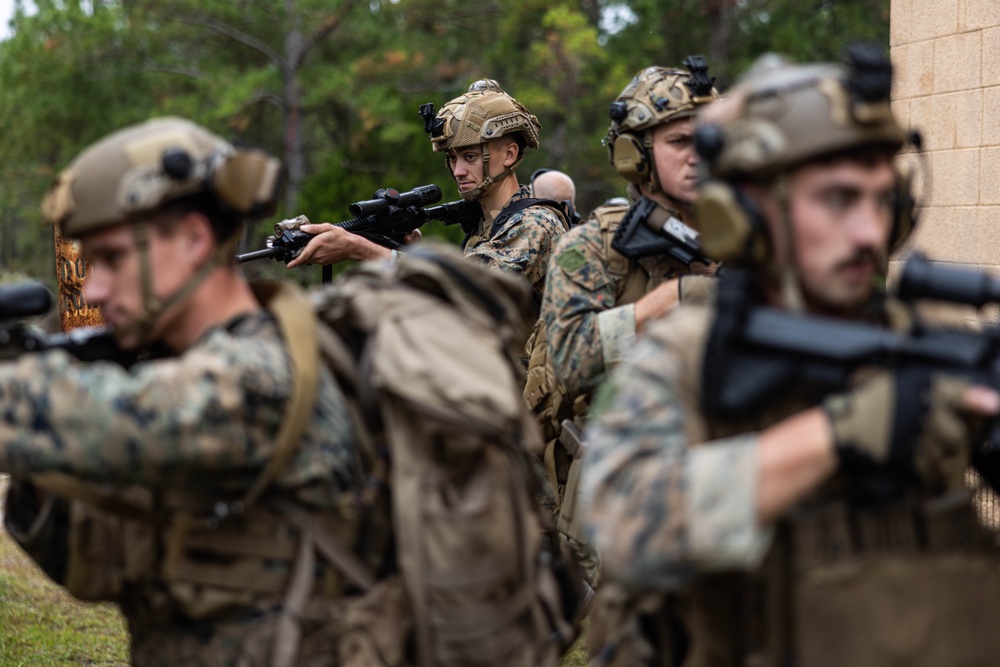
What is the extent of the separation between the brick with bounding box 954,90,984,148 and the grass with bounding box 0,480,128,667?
5.14 metres

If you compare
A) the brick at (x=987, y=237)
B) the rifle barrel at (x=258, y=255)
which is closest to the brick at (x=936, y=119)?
the brick at (x=987, y=237)

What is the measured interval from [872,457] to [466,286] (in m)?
1.08

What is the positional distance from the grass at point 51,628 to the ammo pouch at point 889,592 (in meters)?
4.52

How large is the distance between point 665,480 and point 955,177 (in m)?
5.50

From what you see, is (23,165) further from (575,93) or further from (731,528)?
(731,528)

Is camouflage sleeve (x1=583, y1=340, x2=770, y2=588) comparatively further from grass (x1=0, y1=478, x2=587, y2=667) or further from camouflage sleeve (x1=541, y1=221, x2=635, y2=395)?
grass (x1=0, y1=478, x2=587, y2=667)

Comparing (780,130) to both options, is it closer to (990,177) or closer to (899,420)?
(899,420)

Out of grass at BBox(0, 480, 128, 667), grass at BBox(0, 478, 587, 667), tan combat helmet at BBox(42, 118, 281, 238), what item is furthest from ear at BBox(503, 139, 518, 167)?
tan combat helmet at BBox(42, 118, 281, 238)

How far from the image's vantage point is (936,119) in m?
7.20

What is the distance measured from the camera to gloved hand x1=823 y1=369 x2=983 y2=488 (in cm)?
206

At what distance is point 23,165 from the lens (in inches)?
1201

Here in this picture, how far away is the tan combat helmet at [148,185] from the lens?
8.56 ft

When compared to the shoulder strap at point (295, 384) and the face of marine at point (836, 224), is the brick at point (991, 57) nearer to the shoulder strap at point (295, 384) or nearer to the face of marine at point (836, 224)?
the face of marine at point (836, 224)

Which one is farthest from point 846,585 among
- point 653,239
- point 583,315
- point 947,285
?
point 653,239
